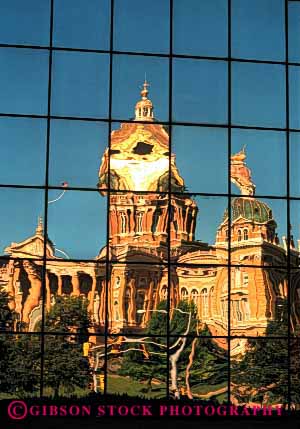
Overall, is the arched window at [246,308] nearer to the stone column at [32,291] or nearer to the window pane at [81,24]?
the stone column at [32,291]

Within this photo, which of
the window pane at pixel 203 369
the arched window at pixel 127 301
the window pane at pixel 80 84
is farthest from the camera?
the window pane at pixel 203 369

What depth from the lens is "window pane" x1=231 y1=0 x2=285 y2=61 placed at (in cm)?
3061

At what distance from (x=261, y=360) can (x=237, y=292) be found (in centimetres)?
174

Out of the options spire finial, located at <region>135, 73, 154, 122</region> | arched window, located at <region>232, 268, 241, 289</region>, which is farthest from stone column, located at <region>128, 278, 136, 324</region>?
spire finial, located at <region>135, 73, 154, 122</region>

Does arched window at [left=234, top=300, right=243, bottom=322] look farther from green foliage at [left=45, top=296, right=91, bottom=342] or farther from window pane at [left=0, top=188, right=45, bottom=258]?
window pane at [left=0, top=188, right=45, bottom=258]

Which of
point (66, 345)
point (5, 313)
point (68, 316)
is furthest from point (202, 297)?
point (5, 313)

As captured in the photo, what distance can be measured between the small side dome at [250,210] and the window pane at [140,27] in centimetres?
401

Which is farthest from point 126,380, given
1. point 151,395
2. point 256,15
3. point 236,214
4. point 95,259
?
point 256,15

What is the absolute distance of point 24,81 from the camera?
98.1ft

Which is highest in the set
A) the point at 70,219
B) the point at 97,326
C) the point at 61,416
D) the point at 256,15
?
the point at 256,15

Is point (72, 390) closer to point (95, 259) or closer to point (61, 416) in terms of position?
point (61, 416)

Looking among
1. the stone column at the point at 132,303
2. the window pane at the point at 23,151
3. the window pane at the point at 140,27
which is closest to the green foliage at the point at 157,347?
the stone column at the point at 132,303

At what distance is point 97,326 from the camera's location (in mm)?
29297

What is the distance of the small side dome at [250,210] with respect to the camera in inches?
1189
